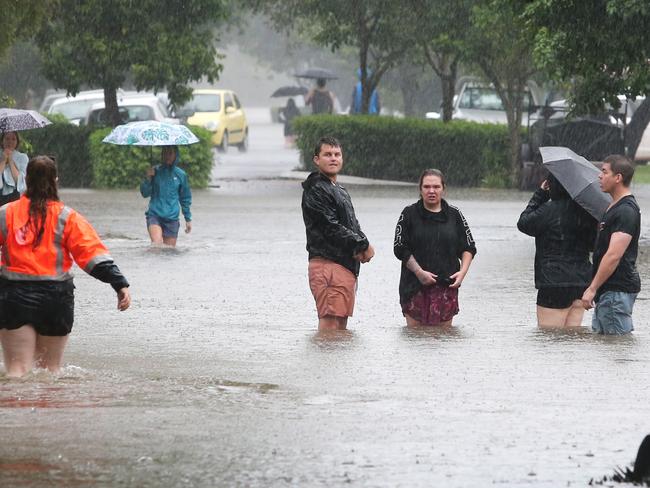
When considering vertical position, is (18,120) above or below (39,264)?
below

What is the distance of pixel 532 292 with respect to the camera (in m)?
15.4

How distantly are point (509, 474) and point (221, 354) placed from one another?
4.09m

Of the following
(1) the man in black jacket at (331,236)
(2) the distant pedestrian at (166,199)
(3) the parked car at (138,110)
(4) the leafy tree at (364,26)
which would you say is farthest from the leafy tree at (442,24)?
(1) the man in black jacket at (331,236)

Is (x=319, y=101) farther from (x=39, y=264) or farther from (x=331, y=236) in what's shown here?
(x=39, y=264)

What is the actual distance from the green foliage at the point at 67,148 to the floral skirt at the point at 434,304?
64.2 ft

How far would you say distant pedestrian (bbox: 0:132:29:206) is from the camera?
54.1 feet

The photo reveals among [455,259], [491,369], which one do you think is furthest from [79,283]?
[491,369]

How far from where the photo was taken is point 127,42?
30.2 m

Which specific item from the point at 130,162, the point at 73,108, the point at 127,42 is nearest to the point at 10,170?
the point at 130,162

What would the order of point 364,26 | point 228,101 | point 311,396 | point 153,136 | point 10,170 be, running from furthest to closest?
point 228,101, point 364,26, point 153,136, point 10,170, point 311,396

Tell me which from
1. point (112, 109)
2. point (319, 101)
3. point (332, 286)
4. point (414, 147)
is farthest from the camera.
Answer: point (319, 101)

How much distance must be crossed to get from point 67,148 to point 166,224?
12230mm

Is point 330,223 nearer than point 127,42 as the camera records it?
Yes

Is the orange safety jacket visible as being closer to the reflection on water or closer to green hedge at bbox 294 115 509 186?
the reflection on water
